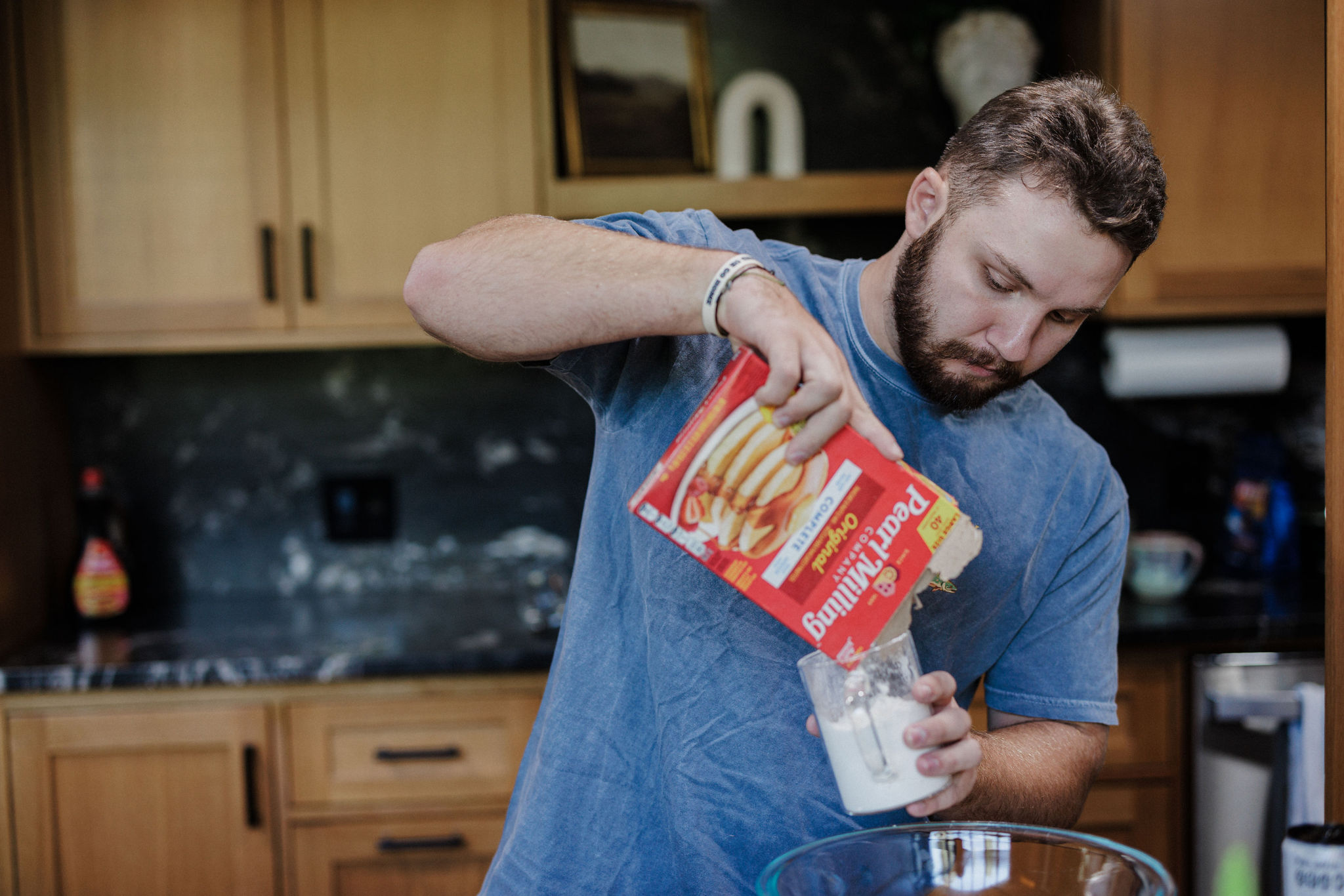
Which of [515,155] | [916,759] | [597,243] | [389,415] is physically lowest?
[916,759]

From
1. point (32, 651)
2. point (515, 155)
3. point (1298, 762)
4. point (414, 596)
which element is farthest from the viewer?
point (414, 596)

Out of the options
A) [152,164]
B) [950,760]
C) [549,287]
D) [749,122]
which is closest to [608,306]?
[549,287]

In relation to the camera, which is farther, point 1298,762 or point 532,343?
point 1298,762

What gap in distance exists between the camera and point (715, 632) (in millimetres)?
932

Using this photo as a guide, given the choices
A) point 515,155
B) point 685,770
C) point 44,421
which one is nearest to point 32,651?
point 44,421

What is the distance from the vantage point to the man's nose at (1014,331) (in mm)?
900

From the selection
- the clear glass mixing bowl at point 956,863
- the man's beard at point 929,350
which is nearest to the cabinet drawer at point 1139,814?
the man's beard at point 929,350

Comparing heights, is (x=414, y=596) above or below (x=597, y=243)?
below

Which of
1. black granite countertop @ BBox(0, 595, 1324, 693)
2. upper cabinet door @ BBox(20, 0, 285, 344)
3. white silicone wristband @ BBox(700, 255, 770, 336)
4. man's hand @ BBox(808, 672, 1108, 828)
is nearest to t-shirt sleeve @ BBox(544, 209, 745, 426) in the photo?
white silicone wristband @ BBox(700, 255, 770, 336)

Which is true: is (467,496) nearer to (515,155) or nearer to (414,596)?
(414,596)

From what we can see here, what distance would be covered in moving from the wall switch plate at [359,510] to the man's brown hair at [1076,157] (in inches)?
69.0

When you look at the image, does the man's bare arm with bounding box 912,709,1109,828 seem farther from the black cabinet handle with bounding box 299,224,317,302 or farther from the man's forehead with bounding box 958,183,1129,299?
the black cabinet handle with bounding box 299,224,317,302

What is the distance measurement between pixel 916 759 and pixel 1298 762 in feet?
4.54

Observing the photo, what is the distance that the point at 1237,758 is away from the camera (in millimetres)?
1854
